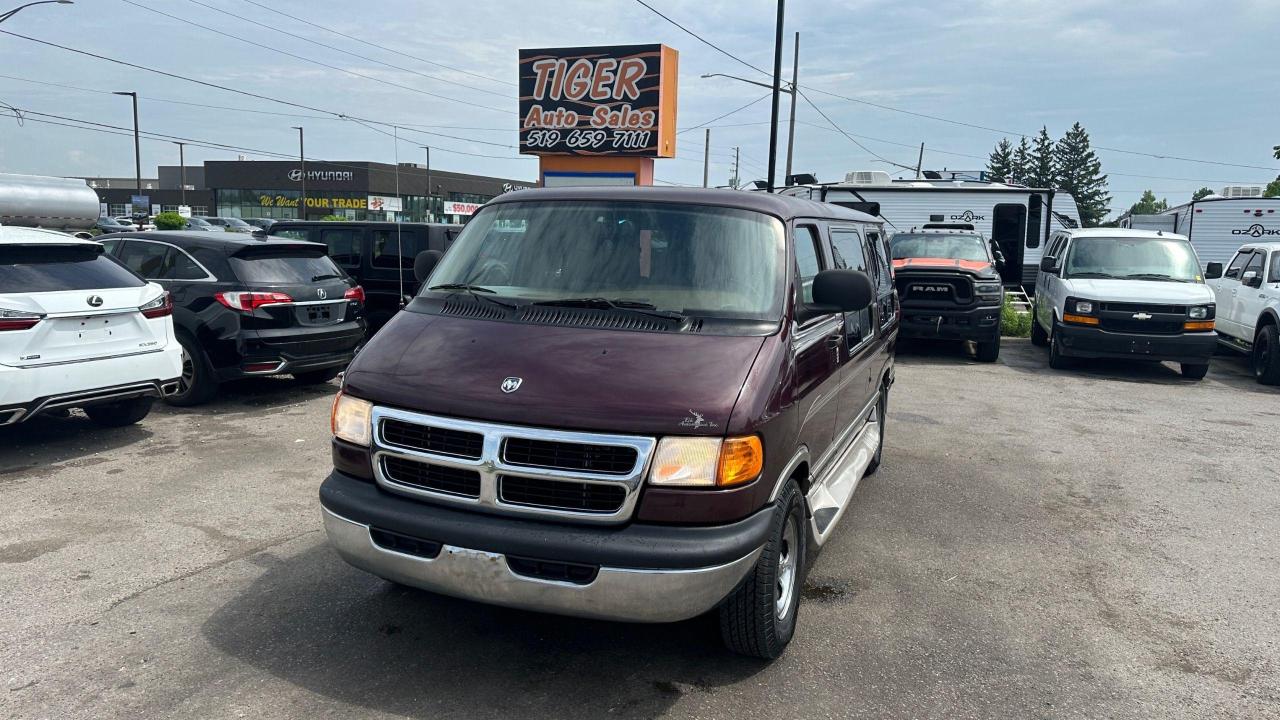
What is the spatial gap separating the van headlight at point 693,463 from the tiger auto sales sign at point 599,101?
17.8m

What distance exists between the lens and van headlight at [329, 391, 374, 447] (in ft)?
11.6

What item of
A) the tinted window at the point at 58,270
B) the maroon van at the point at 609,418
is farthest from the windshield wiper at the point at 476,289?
the tinted window at the point at 58,270

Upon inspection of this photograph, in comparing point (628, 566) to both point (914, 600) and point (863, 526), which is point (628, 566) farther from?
point (863, 526)

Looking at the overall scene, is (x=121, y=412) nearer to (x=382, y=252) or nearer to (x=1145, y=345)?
(x=382, y=252)

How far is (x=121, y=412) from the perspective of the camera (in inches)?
296

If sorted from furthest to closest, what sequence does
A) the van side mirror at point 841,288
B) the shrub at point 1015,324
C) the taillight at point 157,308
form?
1. the shrub at point 1015,324
2. the taillight at point 157,308
3. the van side mirror at point 841,288

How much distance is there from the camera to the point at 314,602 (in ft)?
13.7

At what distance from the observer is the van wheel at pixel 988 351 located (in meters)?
12.8

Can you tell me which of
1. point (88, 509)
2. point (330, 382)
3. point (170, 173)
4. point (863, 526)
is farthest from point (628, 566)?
point (170, 173)

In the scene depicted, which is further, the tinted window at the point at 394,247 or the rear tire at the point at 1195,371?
the rear tire at the point at 1195,371

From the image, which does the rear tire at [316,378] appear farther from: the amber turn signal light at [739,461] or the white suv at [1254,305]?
the white suv at [1254,305]

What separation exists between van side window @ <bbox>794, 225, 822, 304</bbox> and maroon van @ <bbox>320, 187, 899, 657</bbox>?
1.1 inches

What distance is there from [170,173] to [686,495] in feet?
408

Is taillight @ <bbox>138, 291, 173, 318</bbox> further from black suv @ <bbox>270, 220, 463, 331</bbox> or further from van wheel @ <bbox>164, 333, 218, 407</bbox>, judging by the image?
black suv @ <bbox>270, 220, 463, 331</bbox>
